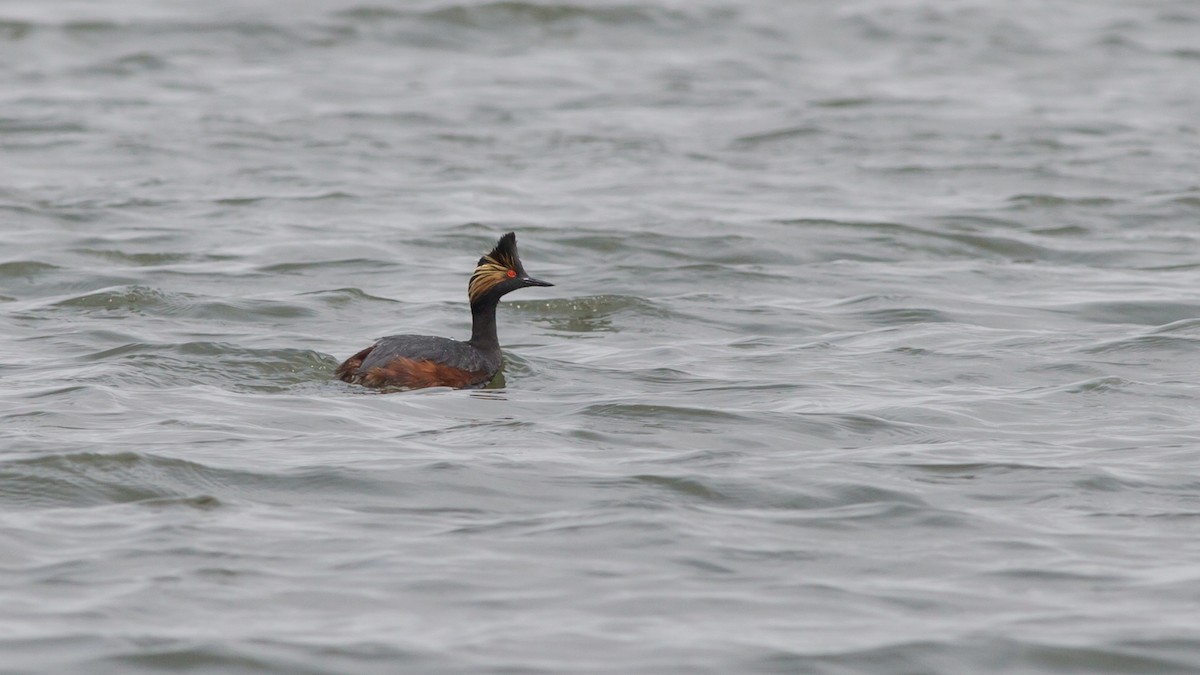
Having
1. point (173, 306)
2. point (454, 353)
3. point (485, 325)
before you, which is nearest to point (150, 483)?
point (454, 353)

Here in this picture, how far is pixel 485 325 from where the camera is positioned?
468 inches

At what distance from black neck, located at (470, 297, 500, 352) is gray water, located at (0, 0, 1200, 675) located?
0.91 ft

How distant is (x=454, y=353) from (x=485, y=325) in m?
0.60

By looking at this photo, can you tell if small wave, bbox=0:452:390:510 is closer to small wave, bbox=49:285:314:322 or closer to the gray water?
the gray water

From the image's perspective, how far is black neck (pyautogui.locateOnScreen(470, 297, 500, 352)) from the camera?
38.8ft

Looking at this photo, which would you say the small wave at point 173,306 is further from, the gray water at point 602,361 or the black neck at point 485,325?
the black neck at point 485,325

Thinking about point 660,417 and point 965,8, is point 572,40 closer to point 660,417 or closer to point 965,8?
point 965,8

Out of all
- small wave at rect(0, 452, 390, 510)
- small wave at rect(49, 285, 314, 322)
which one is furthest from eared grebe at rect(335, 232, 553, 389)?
small wave at rect(49, 285, 314, 322)

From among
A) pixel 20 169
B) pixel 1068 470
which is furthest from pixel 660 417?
pixel 20 169

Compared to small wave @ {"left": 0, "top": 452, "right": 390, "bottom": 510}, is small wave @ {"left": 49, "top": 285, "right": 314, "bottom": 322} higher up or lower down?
higher up

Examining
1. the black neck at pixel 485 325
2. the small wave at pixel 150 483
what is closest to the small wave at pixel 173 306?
the black neck at pixel 485 325

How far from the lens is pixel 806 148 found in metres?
21.7

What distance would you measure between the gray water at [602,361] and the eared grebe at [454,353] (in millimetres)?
141

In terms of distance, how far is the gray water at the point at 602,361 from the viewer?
727 centimetres
